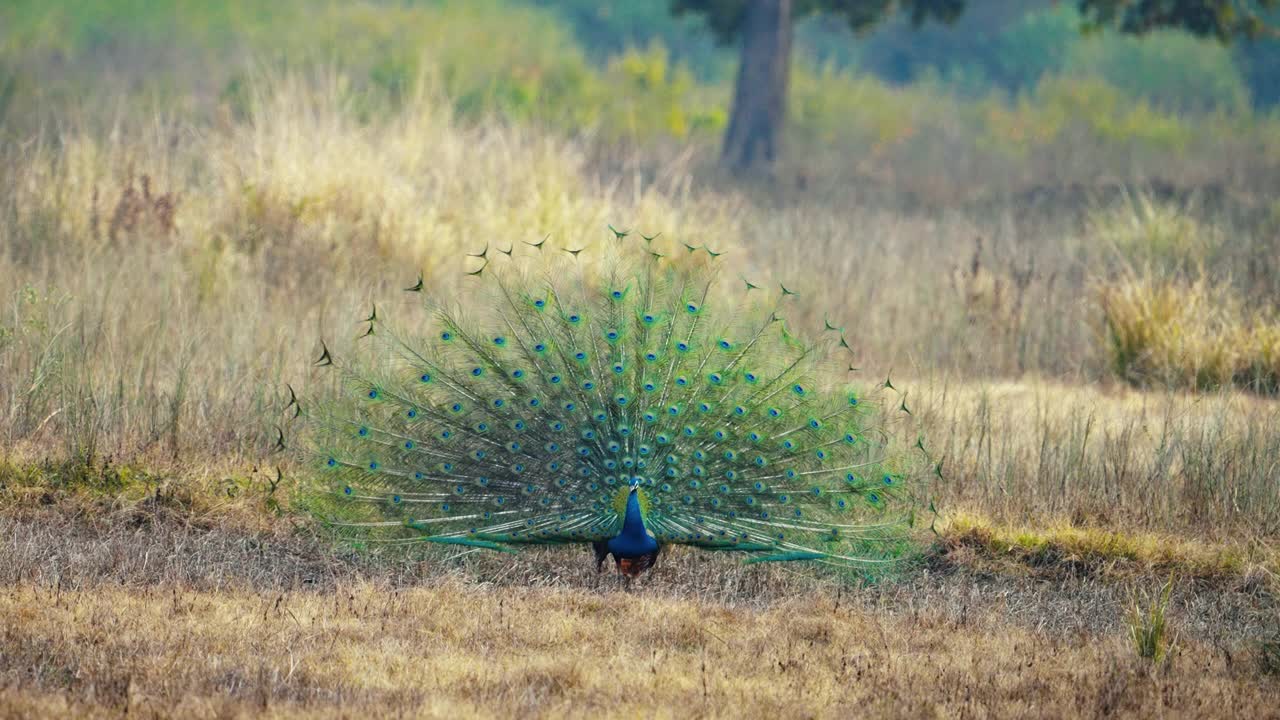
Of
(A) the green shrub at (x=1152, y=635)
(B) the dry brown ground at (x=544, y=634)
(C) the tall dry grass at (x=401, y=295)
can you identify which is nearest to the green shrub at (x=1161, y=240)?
(C) the tall dry grass at (x=401, y=295)

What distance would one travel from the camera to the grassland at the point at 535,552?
551 centimetres

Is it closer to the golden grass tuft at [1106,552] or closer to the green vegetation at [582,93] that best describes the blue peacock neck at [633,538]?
the golden grass tuft at [1106,552]

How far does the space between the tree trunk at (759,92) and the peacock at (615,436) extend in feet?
58.3

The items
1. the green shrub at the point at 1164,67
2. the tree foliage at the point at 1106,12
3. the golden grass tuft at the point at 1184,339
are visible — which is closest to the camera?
the golden grass tuft at the point at 1184,339

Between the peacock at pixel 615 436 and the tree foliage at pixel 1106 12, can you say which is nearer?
the peacock at pixel 615 436

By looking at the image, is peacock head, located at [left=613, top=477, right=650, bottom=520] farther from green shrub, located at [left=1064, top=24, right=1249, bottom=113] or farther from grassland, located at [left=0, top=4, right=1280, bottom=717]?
green shrub, located at [left=1064, top=24, right=1249, bottom=113]

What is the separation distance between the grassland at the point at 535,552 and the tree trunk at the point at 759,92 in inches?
318

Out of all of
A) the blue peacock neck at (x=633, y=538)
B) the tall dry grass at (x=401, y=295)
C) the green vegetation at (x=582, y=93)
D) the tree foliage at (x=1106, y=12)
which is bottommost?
the green vegetation at (x=582, y=93)

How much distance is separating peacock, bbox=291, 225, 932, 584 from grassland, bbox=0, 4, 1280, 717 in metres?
0.28

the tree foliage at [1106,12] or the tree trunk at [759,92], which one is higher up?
the tree foliage at [1106,12]

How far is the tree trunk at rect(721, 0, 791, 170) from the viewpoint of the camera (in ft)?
80.1

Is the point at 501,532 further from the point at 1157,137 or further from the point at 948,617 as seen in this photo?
the point at 1157,137

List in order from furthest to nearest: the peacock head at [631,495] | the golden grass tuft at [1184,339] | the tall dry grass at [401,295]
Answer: the golden grass tuft at [1184,339] → the tall dry grass at [401,295] → the peacock head at [631,495]

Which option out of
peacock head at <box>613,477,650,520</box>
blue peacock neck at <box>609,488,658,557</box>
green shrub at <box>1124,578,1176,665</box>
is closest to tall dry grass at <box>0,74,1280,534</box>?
green shrub at <box>1124,578,1176,665</box>
